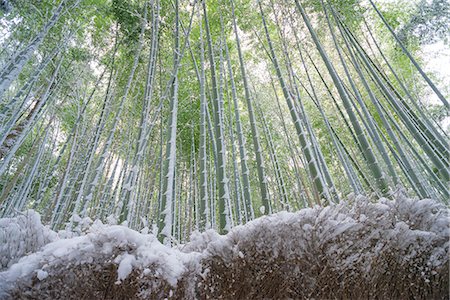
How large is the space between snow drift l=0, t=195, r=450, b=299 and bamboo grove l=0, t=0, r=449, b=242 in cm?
52

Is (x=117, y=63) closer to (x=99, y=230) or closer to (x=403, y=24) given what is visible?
(x=99, y=230)

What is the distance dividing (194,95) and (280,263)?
14.7ft

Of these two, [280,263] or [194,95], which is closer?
[280,263]

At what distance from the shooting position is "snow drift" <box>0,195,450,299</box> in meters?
0.98

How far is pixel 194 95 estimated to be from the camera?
206 inches

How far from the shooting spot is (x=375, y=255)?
100cm

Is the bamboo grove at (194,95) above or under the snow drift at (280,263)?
above

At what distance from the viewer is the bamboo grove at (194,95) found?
229 cm

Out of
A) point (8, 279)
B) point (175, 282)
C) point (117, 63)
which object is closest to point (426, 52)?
point (117, 63)

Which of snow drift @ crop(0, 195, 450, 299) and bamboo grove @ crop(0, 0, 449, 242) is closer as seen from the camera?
snow drift @ crop(0, 195, 450, 299)

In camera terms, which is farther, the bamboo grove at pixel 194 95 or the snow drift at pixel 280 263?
the bamboo grove at pixel 194 95

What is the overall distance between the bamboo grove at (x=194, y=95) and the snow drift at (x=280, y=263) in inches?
20.4

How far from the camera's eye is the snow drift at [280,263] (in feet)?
3.22

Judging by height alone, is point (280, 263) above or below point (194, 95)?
below
